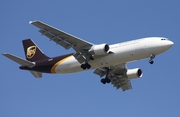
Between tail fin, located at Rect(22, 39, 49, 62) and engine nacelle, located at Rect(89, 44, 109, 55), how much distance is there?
28.9 feet

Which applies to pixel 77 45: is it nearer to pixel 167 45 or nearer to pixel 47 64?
pixel 47 64

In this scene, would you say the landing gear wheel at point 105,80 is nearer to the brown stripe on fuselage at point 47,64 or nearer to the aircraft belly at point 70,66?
the aircraft belly at point 70,66

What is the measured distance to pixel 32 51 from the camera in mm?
61312

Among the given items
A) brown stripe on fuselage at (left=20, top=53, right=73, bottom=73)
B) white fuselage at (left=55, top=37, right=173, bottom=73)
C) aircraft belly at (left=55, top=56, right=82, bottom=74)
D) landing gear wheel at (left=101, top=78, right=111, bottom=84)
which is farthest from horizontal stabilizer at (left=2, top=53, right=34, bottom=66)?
white fuselage at (left=55, top=37, right=173, bottom=73)

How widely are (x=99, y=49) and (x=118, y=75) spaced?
9554 millimetres

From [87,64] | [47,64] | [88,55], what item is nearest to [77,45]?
[88,55]

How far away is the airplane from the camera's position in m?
51.8

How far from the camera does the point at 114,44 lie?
53.8m

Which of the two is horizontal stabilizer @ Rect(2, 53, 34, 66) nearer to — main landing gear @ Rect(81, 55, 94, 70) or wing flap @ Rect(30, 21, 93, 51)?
wing flap @ Rect(30, 21, 93, 51)

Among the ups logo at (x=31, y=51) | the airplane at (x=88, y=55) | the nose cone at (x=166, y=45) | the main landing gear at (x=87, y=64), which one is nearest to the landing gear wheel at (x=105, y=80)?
the airplane at (x=88, y=55)

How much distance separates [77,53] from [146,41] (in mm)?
8392

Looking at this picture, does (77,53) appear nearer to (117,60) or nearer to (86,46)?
(86,46)

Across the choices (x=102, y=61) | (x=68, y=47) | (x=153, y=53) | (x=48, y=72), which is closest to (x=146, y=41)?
(x=153, y=53)

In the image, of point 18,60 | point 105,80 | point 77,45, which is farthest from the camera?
point 105,80
